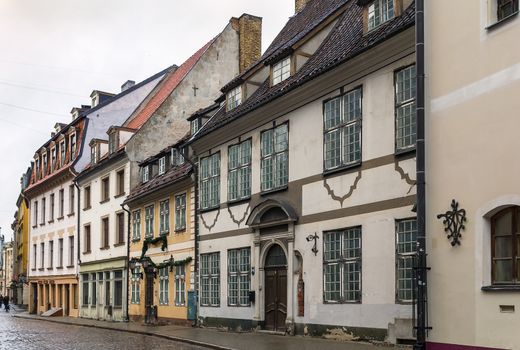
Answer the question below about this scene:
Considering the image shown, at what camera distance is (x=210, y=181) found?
26500 mm

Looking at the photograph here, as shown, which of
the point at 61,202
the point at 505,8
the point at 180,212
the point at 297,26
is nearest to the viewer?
the point at 505,8

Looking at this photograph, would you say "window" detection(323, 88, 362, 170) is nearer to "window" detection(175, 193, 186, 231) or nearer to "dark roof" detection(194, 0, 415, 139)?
"dark roof" detection(194, 0, 415, 139)

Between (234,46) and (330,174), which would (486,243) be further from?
(234,46)

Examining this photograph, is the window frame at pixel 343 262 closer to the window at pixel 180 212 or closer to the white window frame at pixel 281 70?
the white window frame at pixel 281 70

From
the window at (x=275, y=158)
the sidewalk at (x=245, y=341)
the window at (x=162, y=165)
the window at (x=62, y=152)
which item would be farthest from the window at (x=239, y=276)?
the window at (x=62, y=152)

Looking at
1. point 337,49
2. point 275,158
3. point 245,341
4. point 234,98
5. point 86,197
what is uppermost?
point 337,49

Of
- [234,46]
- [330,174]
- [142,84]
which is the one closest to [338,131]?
[330,174]

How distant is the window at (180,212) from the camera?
94.0 ft

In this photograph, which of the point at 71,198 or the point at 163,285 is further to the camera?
the point at 71,198

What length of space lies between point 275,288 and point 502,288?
35.5 ft

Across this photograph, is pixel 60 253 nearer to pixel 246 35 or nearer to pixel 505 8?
pixel 246 35

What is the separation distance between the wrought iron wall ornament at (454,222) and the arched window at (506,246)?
0.62m

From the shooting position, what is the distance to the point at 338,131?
18859 millimetres

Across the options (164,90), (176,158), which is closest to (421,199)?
(176,158)
